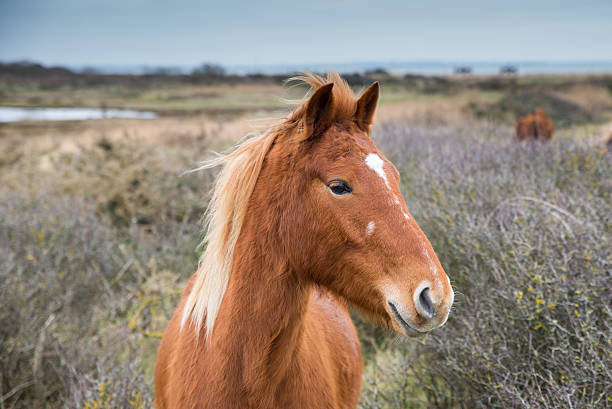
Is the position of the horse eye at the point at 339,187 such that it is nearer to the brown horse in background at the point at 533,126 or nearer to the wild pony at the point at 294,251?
the wild pony at the point at 294,251

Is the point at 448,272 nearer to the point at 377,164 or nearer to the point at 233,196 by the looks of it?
the point at 377,164

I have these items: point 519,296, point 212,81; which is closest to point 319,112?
point 519,296

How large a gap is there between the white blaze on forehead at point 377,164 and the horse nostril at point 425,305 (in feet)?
1.32

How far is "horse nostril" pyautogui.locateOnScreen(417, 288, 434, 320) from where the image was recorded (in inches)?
53.2

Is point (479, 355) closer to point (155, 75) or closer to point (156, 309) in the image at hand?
point (156, 309)

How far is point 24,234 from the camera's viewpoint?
16.6 feet

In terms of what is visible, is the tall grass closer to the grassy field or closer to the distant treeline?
the grassy field

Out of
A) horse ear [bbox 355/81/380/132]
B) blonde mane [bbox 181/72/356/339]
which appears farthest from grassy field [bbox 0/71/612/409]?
horse ear [bbox 355/81/380/132]

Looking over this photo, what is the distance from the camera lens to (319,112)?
1.63 metres

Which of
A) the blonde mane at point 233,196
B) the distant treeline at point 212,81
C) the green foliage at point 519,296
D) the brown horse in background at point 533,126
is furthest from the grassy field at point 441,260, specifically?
the distant treeline at point 212,81

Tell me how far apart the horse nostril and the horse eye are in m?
0.45

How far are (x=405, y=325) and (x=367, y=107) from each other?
93 centimetres

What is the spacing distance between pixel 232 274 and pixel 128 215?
236 inches

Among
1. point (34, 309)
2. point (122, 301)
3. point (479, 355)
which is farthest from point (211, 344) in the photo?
point (122, 301)
